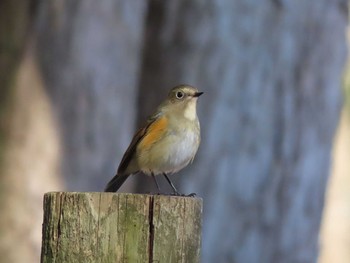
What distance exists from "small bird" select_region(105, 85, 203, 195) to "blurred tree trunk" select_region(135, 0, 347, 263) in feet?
9.15

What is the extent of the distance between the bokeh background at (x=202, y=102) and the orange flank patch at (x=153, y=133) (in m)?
2.60

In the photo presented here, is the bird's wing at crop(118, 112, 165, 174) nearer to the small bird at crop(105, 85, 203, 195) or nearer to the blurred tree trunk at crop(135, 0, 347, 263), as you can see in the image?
the small bird at crop(105, 85, 203, 195)

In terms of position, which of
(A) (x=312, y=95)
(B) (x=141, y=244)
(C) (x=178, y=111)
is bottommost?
(B) (x=141, y=244)

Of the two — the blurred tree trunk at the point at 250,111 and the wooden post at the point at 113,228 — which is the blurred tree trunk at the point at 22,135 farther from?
the wooden post at the point at 113,228

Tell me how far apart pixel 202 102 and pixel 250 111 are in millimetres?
394

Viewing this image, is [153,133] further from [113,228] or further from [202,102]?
[202,102]

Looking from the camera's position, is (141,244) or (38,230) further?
(38,230)

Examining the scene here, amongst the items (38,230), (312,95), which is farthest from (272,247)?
(38,230)

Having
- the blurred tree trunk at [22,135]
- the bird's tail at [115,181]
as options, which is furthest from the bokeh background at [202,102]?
the bird's tail at [115,181]

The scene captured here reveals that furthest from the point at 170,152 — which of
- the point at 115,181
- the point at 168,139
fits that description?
the point at 115,181

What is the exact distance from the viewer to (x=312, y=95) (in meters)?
8.41

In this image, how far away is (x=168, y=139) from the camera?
17.1 feet

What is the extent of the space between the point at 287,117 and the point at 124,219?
513 cm

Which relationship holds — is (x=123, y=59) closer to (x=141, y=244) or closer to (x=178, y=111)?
(x=178, y=111)
